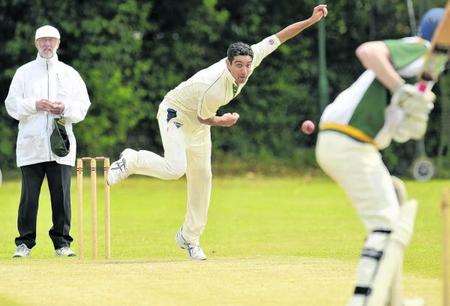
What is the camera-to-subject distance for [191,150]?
8.99 m

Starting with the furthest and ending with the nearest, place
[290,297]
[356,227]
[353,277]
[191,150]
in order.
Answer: [356,227], [191,150], [353,277], [290,297]

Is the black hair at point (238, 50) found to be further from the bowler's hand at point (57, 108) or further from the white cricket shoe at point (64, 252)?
the white cricket shoe at point (64, 252)

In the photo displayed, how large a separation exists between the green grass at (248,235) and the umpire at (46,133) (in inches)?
11.2

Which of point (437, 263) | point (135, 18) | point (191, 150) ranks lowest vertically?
point (437, 263)

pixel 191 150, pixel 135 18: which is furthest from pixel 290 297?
pixel 135 18

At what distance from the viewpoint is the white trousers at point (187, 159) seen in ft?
28.9

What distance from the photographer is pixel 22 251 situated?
9539 millimetres

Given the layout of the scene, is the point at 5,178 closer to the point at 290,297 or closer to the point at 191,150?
the point at 191,150

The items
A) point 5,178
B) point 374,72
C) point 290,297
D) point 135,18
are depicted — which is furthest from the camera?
point 135,18

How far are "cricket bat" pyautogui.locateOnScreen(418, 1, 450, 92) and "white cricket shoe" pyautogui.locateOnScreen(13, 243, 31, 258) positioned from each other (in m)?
4.40

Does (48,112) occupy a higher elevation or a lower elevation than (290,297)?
higher

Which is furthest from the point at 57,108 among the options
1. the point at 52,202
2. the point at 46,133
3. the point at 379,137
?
the point at 379,137

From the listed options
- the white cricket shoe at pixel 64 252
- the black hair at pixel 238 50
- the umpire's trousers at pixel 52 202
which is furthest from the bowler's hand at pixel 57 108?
the black hair at pixel 238 50

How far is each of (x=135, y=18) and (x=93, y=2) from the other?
2.27 feet
